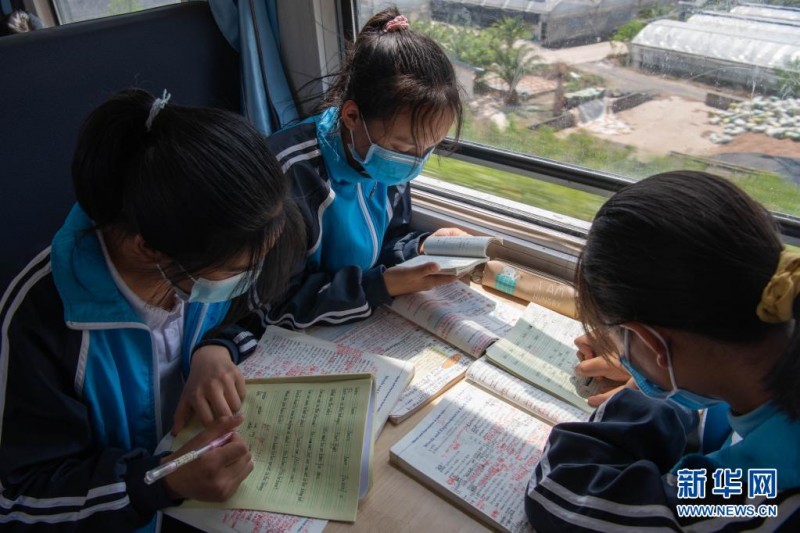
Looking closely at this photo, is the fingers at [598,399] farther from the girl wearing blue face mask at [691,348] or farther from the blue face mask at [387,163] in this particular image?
the blue face mask at [387,163]

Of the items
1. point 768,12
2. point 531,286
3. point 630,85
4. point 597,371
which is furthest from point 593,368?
point 768,12

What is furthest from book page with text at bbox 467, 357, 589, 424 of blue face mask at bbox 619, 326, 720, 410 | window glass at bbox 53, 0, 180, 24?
window glass at bbox 53, 0, 180, 24

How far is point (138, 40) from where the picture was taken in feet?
4.83

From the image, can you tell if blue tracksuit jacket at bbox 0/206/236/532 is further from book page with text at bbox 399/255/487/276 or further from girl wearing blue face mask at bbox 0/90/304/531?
book page with text at bbox 399/255/487/276

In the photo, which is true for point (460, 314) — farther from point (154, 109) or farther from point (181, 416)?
point (154, 109)

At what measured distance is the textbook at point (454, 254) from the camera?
134 centimetres

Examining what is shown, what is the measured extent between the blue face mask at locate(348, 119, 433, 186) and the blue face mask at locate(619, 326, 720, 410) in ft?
2.11

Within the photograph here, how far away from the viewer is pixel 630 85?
1.31m

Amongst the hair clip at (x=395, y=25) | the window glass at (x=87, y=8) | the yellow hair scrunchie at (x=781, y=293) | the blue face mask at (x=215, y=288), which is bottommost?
the blue face mask at (x=215, y=288)

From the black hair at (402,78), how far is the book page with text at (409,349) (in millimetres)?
429

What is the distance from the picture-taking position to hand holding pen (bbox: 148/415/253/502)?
2.79ft

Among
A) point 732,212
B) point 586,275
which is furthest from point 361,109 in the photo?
point 732,212

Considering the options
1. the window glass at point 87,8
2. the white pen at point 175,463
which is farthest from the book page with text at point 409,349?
the window glass at point 87,8

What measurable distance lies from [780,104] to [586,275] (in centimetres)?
72
